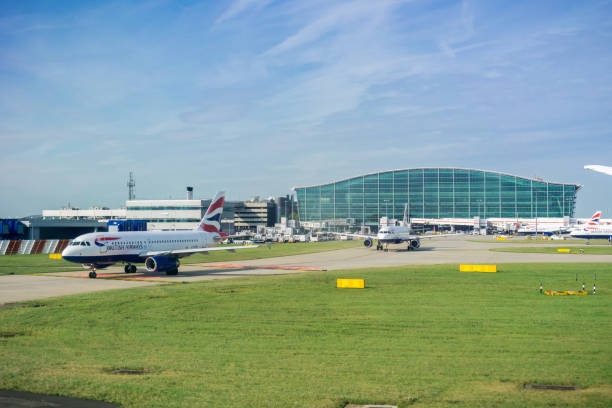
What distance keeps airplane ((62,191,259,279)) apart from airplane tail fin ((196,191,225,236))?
3069 millimetres

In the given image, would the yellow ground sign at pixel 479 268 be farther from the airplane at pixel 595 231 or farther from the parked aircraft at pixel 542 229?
the parked aircraft at pixel 542 229

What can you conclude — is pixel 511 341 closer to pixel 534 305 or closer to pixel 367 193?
pixel 534 305

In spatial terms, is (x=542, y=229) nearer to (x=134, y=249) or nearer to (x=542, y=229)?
(x=542, y=229)

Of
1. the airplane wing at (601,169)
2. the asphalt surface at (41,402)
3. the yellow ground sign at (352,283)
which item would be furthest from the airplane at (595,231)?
the asphalt surface at (41,402)

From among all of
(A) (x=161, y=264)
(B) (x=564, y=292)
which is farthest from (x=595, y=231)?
(A) (x=161, y=264)

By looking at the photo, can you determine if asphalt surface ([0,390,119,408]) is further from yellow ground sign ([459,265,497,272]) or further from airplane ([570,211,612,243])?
airplane ([570,211,612,243])

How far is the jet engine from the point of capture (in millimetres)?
47838

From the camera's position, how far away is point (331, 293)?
3425cm

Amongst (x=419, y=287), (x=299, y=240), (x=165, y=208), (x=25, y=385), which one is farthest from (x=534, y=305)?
(x=165, y=208)

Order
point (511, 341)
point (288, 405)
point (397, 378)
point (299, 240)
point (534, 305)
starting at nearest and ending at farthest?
point (288, 405)
point (397, 378)
point (511, 341)
point (534, 305)
point (299, 240)

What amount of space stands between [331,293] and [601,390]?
21.3 m

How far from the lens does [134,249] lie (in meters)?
49.5

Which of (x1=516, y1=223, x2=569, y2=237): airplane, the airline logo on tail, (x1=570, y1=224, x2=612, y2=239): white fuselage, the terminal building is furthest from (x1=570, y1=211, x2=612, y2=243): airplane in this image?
the airline logo on tail

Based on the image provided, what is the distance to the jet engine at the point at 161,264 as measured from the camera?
47.8 m
